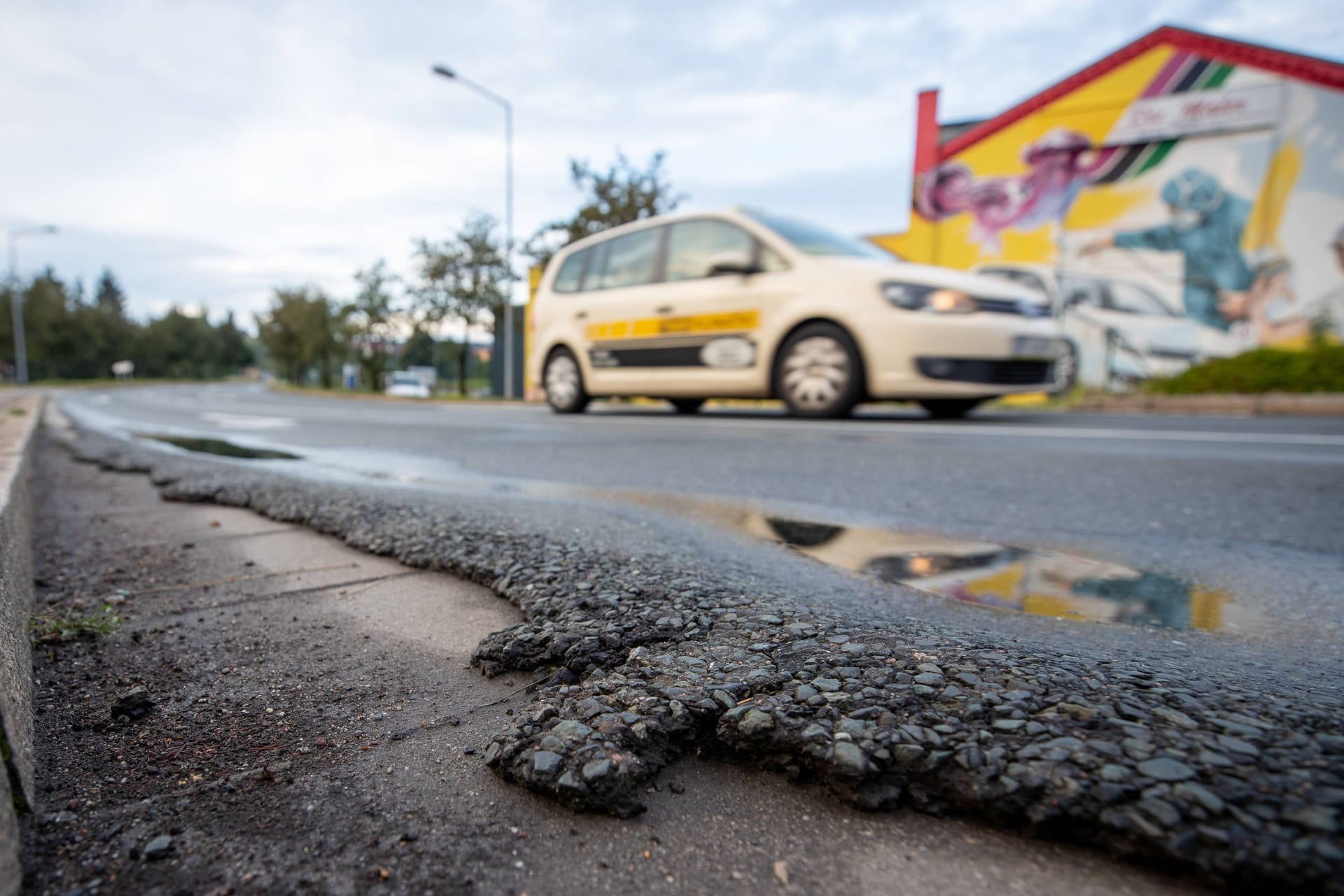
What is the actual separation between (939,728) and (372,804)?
0.74 meters

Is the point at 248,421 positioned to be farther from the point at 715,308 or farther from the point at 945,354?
the point at 945,354

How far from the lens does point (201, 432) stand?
24.3 ft

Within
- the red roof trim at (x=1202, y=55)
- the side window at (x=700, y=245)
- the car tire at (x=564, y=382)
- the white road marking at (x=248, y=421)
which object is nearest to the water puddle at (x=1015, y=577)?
the side window at (x=700, y=245)

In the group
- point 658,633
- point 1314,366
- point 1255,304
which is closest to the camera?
point 658,633

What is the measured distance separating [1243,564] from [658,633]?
1759mm

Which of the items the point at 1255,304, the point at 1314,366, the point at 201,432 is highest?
the point at 1255,304

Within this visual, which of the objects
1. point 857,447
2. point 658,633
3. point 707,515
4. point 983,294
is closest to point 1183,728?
point 658,633

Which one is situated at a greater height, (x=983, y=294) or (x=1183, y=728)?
(x=983, y=294)

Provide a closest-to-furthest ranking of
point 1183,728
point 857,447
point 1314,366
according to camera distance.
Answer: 1. point 1183,728
2. point 857,447
3. point 1314,366

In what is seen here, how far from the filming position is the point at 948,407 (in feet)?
22.7

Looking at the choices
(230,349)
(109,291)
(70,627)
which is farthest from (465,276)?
(109,291)

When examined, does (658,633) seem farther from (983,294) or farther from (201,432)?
(201,432)

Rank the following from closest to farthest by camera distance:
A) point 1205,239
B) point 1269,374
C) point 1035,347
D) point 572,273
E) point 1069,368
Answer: point 1035,347
point 572,273
point 1269,374
point 1205,239
point 1069,368

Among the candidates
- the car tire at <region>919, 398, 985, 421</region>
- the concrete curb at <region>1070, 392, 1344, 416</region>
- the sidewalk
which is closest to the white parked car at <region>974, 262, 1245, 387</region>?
the concrete curb at <region>1070, 392, 1344, 416</region>
